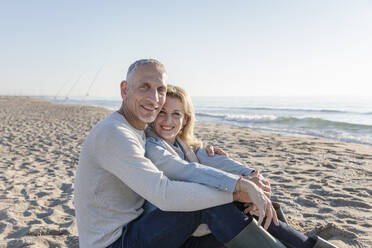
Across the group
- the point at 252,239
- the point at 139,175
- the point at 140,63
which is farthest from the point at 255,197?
the point at 140,63

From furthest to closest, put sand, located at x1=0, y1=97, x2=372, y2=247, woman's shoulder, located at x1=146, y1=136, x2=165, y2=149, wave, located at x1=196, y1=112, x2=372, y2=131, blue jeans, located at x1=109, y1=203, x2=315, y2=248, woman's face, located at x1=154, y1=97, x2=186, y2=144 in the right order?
wave, located at x1=196, y1=112, x2=372, y2=131 → sand, located at x1=0, y1=97, x2=372, y2=247 → woman's face, located at x1=154, y1=97, x2=186, y2=144 → woman's shoulder, located at x1=146, y1=136, x2=165, y2=149 → blue jeans, located at x1=109, y1=203, x2=315, y2=248

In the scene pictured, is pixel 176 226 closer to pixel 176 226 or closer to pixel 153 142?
pixel 176 226

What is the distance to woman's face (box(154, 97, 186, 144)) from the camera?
2.36 metres

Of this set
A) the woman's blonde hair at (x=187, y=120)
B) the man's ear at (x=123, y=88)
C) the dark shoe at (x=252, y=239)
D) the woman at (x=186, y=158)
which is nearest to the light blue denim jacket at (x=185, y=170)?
the woman at (x=186, y=158)

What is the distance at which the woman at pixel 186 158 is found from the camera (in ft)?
5.88

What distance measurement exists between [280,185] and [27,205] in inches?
131

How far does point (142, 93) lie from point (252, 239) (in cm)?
108

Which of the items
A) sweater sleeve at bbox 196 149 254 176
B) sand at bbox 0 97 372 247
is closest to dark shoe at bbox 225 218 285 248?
sweater sleeve at bbox 196 149 254 176

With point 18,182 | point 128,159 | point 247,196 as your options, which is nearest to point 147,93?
point 128,159

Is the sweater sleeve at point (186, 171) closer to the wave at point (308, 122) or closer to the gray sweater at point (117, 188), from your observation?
the gray sweater at point (117, 188)

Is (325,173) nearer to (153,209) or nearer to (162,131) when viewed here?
(162,131)

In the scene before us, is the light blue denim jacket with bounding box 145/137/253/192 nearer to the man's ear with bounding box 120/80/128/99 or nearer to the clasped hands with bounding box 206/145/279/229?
the clasped hands with bounding box 206/145/279/229

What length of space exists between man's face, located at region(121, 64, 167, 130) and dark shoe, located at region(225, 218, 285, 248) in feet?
2.89

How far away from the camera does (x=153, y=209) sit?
5.89 ft
